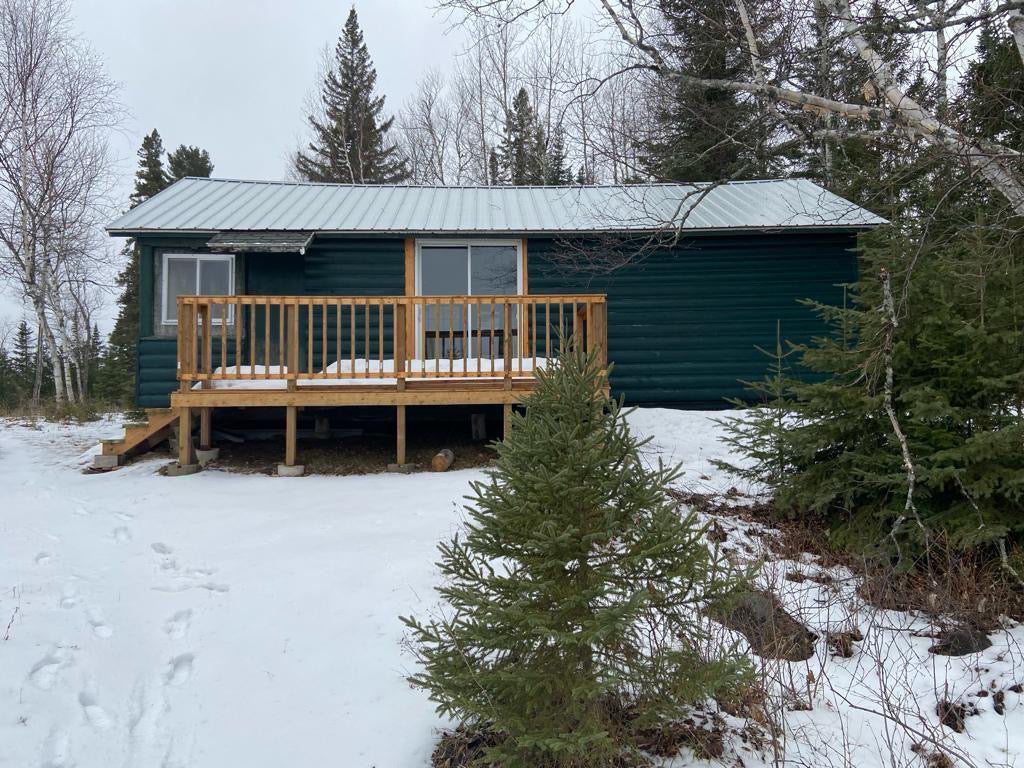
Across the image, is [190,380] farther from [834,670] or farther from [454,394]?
[834,670]

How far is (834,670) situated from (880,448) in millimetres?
1970

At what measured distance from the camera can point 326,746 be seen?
2871 millimetres

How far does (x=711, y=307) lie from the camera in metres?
10.1

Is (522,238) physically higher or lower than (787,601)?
higher

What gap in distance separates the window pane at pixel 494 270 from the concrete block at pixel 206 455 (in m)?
4.33

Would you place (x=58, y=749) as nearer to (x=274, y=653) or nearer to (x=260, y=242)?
(x=274, y=653)

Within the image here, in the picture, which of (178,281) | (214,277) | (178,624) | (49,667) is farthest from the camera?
(214,277)

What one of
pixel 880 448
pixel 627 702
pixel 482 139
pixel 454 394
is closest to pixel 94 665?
pixel 627 702

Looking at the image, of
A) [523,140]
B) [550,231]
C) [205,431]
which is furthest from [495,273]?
[523,140]

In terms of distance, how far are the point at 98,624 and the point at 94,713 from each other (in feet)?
3.01

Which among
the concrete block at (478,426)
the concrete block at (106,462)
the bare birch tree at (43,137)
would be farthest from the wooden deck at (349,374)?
the bare birch tree at (43,137)

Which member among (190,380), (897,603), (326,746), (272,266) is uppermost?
(272,266)

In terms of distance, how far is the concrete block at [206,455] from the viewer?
7805 millimetres

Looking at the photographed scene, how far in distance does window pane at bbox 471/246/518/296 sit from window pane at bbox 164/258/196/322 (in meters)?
4.13
